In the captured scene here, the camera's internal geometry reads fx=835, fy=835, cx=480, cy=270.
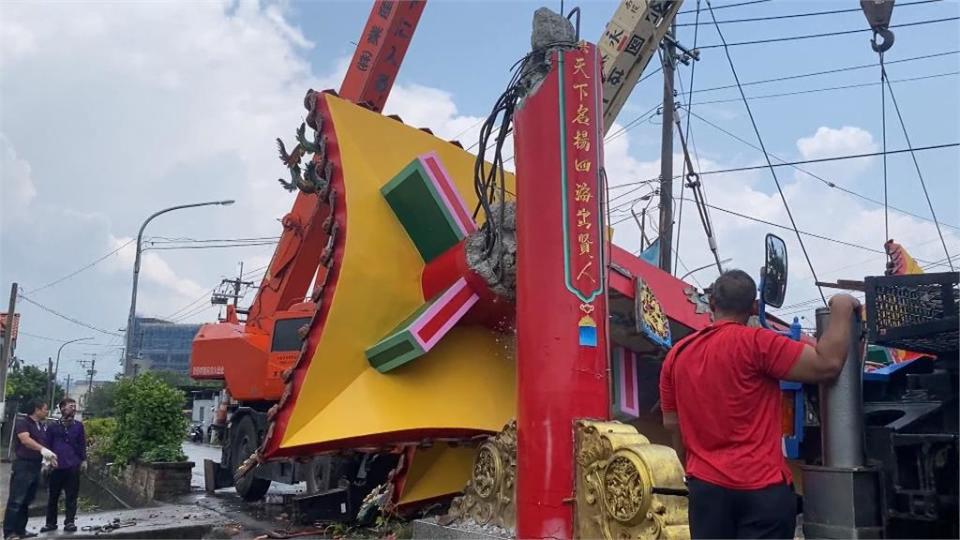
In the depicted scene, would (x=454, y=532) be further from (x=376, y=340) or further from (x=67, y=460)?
(x=67, y=460)

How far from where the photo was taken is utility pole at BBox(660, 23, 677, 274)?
50.4 ft

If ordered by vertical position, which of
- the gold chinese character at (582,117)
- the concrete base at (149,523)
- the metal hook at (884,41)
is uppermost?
the metal hook at (884,41)

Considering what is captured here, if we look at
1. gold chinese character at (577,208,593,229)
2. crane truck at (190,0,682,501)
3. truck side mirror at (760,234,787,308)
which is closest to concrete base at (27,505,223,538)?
crane truck at (190,0,682,501)

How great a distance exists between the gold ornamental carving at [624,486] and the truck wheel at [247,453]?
26.6 ft

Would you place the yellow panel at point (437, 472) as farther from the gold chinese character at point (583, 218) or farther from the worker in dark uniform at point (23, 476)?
the worker in dark uniform at point (23, 476)

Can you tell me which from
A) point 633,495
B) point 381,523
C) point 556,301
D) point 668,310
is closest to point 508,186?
point 668,310

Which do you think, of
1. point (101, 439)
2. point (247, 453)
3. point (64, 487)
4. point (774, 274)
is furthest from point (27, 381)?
point (774, 274)

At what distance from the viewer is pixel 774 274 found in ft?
13.6

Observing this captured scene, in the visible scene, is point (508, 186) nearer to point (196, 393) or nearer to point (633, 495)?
point (633, 495)

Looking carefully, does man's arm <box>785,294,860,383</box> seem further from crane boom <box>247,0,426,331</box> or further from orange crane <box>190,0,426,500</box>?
crane boom <box>247,0,426,331</box>

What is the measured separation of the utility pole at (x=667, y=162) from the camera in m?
15.4

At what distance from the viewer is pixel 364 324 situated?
7.43 m

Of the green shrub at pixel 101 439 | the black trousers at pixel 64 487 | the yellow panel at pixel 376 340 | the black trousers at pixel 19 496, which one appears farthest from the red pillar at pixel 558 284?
the green shrub at pixel 101 439

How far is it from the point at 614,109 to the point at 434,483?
6338 mm
